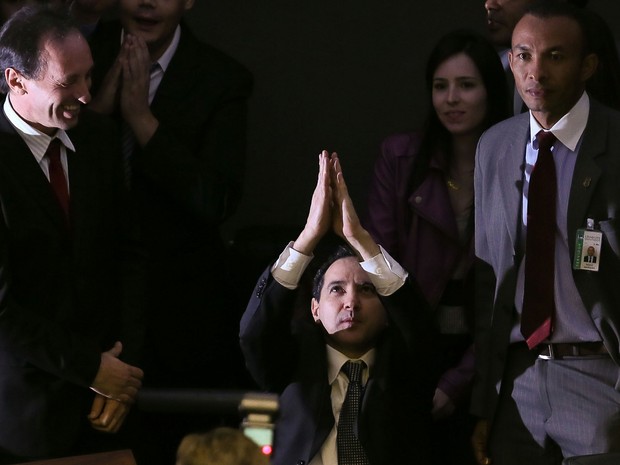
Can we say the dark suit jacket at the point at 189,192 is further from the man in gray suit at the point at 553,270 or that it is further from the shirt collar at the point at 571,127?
the shirt collar at the point at 571,127

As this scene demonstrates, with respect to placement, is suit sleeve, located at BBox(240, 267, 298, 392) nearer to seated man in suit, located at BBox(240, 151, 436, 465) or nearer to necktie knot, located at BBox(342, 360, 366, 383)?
seated man in suit, located at BBox(240, 151, 436, 465)

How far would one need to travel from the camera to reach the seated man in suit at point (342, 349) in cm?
303

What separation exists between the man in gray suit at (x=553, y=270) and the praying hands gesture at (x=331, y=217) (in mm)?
294

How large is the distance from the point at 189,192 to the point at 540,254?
2.98 ft

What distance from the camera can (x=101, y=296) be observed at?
302cm

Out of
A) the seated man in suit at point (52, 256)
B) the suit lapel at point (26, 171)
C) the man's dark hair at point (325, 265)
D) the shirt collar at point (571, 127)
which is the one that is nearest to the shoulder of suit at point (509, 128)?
the shirt collar at point (571, 127)

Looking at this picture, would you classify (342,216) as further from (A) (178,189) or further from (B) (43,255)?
(B) (43,255)

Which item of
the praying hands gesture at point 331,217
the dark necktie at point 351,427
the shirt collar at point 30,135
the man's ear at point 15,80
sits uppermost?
the man's ear at point 15,80

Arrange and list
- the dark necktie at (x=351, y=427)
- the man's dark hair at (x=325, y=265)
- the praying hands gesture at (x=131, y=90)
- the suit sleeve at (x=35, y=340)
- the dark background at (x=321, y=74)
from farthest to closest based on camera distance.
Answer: the dark background at (x=321, y=74) → the praying hands gesture at (x=131, y=90) → the man's dark hair at (x=325, y=265) → the dark necktie at (x=351, y=427) → the suit sleeve at (x=35, y=340)

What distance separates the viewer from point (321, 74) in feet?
14.5

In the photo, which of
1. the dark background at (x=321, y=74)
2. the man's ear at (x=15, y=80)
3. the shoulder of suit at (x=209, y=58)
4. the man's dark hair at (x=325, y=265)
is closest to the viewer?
the man's ear at (x=15, y=80)

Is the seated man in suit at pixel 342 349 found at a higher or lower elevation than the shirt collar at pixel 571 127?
lower

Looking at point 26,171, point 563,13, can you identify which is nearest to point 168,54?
point 26,171

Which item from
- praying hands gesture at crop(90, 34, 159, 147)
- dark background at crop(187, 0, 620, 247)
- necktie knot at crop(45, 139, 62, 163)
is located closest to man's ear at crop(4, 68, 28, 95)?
necktie knot at crop(45, 139, 62, 163)
